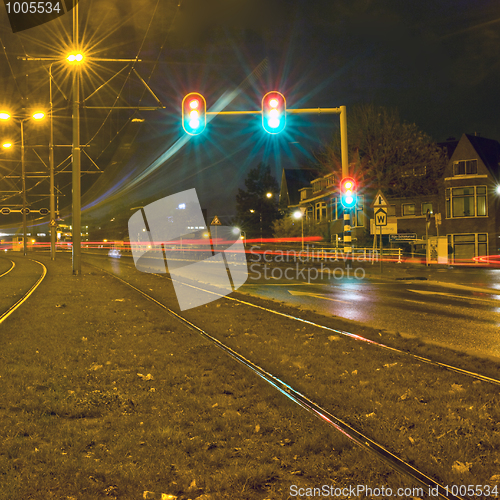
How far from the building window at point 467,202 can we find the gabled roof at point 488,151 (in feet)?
8.26

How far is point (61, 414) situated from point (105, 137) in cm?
2545

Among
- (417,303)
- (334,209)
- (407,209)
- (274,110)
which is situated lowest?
(417,303)

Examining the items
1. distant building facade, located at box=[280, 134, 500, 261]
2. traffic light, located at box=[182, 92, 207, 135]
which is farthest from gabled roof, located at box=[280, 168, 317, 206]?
traffic light, located at box=[182, 92, 207, 135]

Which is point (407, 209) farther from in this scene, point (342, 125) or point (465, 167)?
point (342, 125)

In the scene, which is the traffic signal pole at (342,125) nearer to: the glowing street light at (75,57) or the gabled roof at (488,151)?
the glowing street light at (75,57)

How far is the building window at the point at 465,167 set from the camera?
1640 inches

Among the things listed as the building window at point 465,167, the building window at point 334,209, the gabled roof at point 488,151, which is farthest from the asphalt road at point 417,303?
the building window at point 334,209

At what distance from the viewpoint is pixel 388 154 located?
128 ft

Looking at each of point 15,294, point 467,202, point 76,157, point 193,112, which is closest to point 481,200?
point 467,202

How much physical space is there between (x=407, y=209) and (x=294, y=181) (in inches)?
1115

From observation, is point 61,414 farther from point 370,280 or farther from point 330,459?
point 370,280

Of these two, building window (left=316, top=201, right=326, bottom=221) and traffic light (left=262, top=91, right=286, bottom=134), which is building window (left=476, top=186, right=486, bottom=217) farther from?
traffic light (left=262, top=91, right=286, bottom=134)

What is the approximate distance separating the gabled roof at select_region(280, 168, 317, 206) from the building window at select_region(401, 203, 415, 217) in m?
23.9

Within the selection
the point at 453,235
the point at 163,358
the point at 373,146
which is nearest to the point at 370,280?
the point at 163,358
